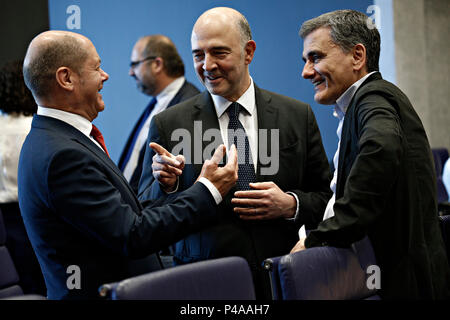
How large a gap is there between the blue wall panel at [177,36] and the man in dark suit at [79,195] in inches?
103

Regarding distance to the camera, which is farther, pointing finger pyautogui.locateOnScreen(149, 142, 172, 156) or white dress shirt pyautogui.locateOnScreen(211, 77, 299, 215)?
white dress shirt pyautogui.locateOnScreen(211, 77, 299, 215)

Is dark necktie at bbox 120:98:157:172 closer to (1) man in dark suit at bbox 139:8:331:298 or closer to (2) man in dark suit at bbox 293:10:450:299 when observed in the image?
(1) man in dark suit at bbox 139:8:331:298

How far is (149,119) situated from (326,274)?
236cm

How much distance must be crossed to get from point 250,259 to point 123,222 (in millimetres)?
561

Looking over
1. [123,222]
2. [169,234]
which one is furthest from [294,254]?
[123,222]

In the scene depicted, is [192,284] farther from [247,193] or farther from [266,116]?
[266,116]

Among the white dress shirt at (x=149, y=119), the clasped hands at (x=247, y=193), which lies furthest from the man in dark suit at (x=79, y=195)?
the white dress shirt at (x=149, y=119)

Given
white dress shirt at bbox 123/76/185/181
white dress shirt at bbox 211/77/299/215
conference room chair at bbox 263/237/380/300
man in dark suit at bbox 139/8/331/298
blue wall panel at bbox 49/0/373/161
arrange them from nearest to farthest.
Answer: conference room chair at bbox 263/237/380/300 < man in dark suit at bbox 139/8/331/298 < white dress shirt at bbox 211/77/299/215 < white dress shirt at bbox 123/76/185/181 < blue wall panel at bbox 49/0/373/161

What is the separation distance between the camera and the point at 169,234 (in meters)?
1.56

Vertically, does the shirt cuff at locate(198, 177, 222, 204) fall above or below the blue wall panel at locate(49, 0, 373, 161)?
below

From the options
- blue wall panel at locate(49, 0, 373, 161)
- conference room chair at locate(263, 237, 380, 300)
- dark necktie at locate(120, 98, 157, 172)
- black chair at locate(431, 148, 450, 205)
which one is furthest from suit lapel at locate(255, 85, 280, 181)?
black chair at locate(431, 148, 450, 205)

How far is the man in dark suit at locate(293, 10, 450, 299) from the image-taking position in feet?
4.79

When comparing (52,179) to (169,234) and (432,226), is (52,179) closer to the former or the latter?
(169,234)

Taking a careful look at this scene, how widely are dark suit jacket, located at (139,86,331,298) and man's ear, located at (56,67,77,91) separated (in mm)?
393
